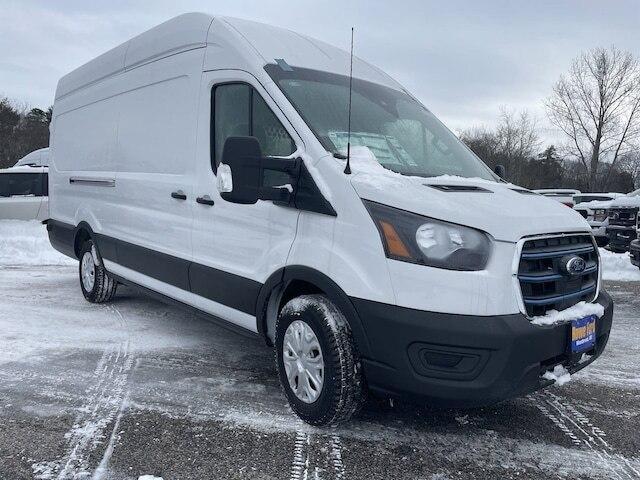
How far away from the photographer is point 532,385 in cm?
279

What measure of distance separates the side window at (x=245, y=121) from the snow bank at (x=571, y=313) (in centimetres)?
163

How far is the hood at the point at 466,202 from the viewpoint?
2.71 m

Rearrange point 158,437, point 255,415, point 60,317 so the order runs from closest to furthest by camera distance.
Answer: point 158,437, point 255,415, point 60,317

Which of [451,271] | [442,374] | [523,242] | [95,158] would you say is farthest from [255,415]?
[95,158]

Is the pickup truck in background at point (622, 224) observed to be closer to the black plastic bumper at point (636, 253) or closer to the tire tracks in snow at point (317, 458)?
the black plastic bumper at point (636, 253)

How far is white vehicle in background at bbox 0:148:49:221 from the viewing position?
37.0 ft

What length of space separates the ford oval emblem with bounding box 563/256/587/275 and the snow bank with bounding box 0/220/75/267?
8794 mm

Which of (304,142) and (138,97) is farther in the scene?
(138,97)

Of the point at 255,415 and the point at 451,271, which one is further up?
the point at 451,271

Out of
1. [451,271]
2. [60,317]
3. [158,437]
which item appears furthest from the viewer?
[60,317]

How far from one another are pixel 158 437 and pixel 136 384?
87cm

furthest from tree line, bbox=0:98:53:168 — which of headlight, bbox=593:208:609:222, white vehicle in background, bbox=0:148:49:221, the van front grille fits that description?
the van front grille

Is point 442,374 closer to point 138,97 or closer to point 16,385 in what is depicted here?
point 16,385

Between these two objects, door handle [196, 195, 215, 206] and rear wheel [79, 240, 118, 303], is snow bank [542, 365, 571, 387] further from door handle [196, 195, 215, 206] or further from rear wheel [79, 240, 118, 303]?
rear wheel [79, 240, 118, 303]
